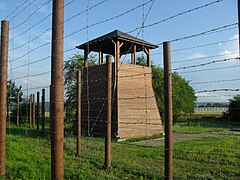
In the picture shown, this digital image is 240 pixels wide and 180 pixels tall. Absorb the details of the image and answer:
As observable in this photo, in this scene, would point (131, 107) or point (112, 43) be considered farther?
point (112, 43)

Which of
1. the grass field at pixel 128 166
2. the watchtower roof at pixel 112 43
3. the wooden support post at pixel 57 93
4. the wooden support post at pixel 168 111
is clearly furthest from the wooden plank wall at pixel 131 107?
the wooden support post at pixel 57 93

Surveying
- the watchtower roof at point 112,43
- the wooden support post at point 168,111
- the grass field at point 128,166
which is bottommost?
the grass field at point 128,166

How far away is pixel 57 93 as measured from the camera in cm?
312

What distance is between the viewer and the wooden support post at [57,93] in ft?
10.2

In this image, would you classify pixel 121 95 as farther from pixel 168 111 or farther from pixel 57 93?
pixel 57 93

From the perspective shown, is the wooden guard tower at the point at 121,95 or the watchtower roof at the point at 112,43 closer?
the wooden guard tower at the point at 121,95

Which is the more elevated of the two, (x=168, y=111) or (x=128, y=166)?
(x=168, y=111)

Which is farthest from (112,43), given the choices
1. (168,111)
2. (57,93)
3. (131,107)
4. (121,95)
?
(57,93)

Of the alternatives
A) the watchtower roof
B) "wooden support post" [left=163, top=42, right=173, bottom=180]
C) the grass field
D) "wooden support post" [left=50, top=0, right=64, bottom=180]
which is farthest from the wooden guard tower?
"wooden support post" [left=50, top=0, right=64, bottom=180]

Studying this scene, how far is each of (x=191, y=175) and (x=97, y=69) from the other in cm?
858

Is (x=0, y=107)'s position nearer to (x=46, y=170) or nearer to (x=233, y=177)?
(x=46, y=170)

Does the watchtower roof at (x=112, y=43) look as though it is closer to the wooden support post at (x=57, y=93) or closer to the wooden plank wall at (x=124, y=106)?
the wooden plank wall at (x=124, y=106)

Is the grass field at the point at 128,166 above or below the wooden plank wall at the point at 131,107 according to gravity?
below

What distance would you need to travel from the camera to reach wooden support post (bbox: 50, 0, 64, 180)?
10.2 ft
